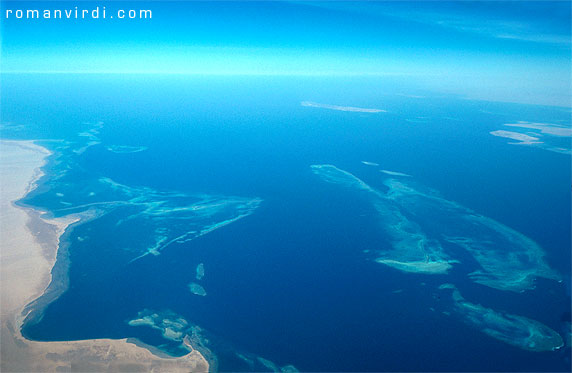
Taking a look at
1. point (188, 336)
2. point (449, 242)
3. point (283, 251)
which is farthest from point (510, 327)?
point (188, 336)

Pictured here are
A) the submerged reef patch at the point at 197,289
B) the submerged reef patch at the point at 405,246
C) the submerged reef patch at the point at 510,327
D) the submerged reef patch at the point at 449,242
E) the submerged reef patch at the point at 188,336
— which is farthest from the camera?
the submerged reef patch at the point at 405,246

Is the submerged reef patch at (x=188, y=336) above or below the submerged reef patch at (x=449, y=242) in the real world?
below

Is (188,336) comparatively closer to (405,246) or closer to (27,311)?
(27,311)

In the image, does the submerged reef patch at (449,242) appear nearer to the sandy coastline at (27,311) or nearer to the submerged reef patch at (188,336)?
the submerged reef patch at (188,336)

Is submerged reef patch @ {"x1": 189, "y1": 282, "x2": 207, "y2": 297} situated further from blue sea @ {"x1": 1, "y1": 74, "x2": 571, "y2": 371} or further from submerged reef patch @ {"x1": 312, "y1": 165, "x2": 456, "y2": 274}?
submerged reef patch @ {"x1": 312, "y1": 165, "x2": 456, "y2": 274}

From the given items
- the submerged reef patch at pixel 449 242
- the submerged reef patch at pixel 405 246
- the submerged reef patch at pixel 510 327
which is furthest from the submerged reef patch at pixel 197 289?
the submerged reef patch at pixel 510 327

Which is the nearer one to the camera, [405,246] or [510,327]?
[510,327]

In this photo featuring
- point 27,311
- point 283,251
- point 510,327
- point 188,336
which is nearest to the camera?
point 188,336
